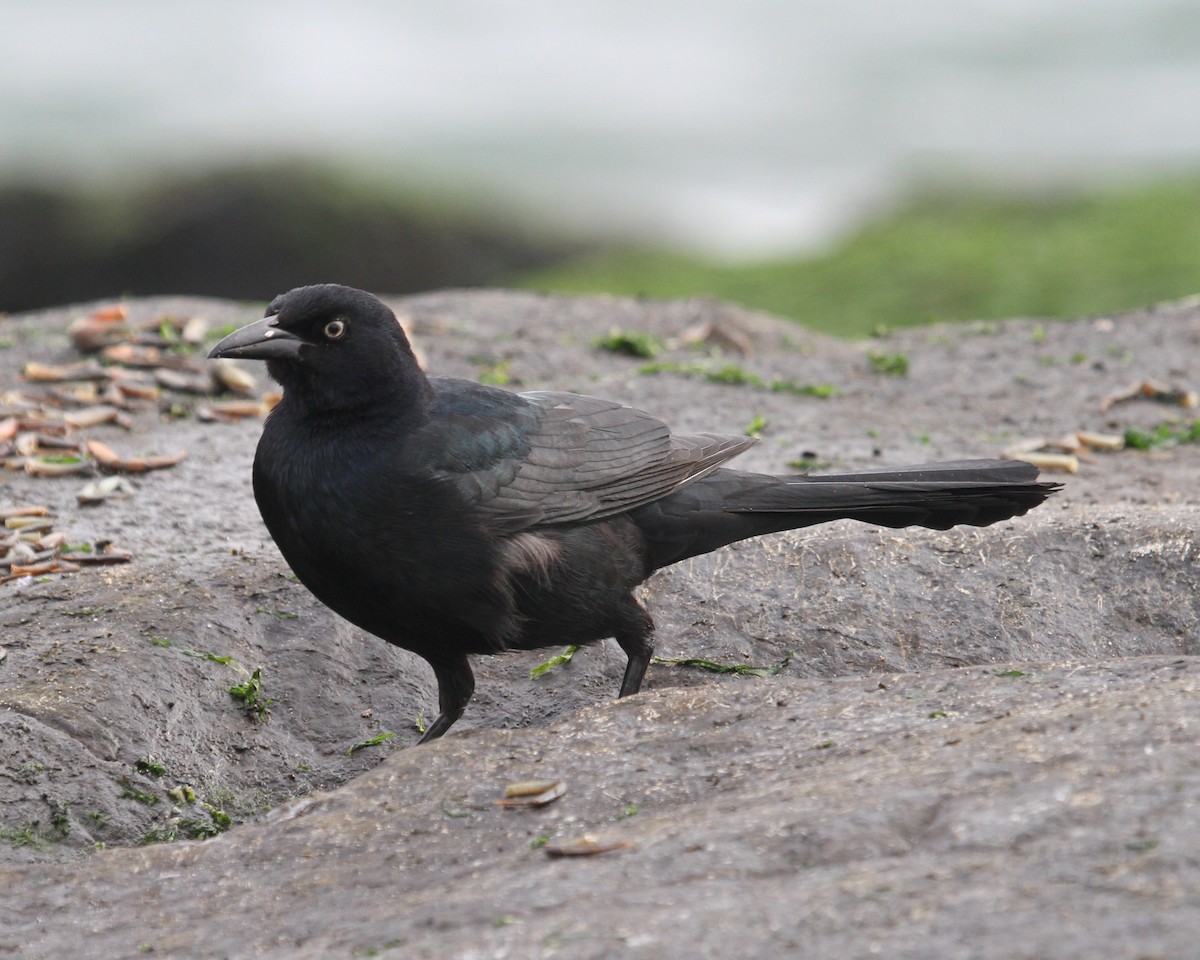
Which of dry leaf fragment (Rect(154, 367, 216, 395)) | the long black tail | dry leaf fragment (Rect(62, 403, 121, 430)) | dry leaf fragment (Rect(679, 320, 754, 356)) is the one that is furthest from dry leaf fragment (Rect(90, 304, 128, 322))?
the long black tail

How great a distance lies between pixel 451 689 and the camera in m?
4.41

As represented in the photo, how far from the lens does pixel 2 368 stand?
7531 millimetres

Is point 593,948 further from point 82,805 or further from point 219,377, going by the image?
point 219,377

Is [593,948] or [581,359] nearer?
[593,948]

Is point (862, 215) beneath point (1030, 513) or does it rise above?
above

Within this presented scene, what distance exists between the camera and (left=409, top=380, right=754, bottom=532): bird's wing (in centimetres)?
418

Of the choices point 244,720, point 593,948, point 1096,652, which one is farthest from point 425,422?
point 1096,652

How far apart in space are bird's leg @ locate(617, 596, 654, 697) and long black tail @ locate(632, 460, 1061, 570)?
23 cm

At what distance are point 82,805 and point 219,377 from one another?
380cm

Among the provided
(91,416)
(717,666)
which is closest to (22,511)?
(91,416)

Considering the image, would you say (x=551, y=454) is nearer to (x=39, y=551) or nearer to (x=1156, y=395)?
(x=39, y=551)

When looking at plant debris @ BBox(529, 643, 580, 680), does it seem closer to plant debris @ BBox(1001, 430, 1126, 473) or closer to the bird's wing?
the bird's wing

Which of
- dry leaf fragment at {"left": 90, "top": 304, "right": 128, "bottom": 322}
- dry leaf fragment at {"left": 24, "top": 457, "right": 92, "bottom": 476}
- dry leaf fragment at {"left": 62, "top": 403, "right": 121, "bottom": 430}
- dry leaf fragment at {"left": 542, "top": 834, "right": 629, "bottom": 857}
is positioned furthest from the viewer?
dry leaf fragment at {"left": 90, "top": 304, "right": 128, "bottom": 322}

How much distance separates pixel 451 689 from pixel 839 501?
1286 mm
